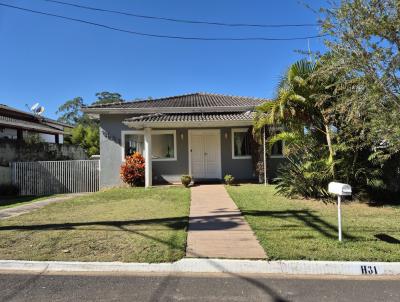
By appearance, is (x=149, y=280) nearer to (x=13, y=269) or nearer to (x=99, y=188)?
(x=13, y=269)

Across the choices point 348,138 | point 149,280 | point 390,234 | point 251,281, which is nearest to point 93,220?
point 149,280

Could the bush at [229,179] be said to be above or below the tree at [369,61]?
below

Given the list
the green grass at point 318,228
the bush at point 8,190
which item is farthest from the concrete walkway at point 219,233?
the bush at point 8,190

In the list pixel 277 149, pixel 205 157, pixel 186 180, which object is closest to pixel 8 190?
pixel 186 180

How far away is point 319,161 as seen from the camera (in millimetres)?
10672

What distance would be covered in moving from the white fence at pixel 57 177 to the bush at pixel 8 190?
1.23 ft

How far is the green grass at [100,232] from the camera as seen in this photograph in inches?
233

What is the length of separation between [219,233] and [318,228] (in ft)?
6.51

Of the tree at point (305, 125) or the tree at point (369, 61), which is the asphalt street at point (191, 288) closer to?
the tree at point (369, 61)

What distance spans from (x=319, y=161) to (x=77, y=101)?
233 ft

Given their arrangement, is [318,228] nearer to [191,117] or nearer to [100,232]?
[100,232]

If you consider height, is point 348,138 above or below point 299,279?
above

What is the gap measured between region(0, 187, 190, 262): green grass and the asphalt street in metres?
0.63

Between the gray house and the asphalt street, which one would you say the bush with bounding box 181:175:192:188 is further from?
the asphalt street
